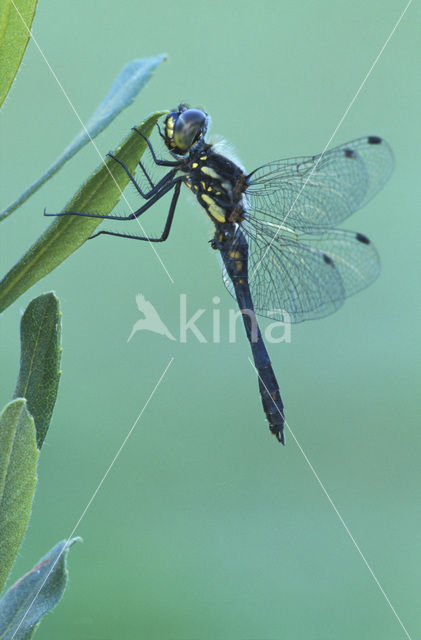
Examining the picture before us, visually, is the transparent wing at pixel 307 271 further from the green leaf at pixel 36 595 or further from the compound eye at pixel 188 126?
the green leaf at pixel 36 595

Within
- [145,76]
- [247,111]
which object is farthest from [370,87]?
[145,76]

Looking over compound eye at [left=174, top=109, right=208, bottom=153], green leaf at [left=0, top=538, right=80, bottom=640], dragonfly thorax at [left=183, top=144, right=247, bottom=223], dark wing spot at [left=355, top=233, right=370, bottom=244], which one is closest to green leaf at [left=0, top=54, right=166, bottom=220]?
green leaf at [left=0, top=538, right=80, bottom=640]

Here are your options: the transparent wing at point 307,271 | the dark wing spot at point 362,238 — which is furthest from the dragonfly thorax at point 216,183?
the dark wing spot at point 362,238

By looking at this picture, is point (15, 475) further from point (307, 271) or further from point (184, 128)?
point (307, 271)

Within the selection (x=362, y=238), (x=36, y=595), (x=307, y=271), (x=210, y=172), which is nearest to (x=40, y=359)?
(x=36, y=595)

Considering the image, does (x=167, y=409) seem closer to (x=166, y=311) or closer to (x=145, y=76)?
(x=166, y=311)

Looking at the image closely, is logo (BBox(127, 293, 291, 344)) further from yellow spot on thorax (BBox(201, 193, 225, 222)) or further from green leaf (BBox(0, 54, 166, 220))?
green leaf (BBox(0, 54, 166, 220))
